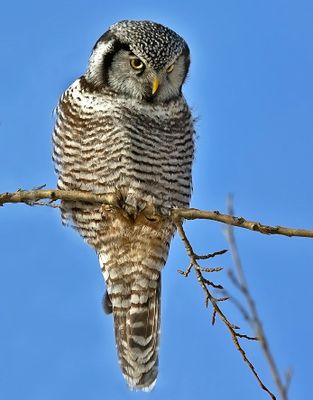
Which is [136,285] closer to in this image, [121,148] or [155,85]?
[121,148]

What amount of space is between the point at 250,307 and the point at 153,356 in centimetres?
369

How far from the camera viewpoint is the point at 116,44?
19.9ft

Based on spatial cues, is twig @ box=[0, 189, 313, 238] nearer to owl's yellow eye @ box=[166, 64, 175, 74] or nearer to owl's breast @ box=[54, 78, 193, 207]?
owl's breast @ box=[54, 78, 193, 207]

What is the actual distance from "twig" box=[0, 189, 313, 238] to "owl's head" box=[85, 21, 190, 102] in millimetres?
1071

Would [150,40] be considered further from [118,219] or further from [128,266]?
[128,266]

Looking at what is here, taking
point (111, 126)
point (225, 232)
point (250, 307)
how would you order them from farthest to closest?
point (111, 126) → point (225, 232) → point (250, 307)

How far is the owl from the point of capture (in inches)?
231

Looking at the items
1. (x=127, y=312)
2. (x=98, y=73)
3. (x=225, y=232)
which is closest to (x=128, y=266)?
(x=127, y=312)

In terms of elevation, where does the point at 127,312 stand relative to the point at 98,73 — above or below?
below

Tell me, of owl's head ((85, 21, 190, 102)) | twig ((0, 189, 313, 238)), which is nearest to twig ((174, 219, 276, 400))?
twig ((0, 189, 313, 238))

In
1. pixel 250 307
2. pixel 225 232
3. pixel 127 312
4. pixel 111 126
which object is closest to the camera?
pixel 250 307

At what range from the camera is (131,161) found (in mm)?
5836

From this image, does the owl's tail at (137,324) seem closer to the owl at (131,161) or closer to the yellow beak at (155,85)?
the owl at (131,161)

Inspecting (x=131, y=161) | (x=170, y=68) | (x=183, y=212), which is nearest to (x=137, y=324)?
(x=131, y=161)
